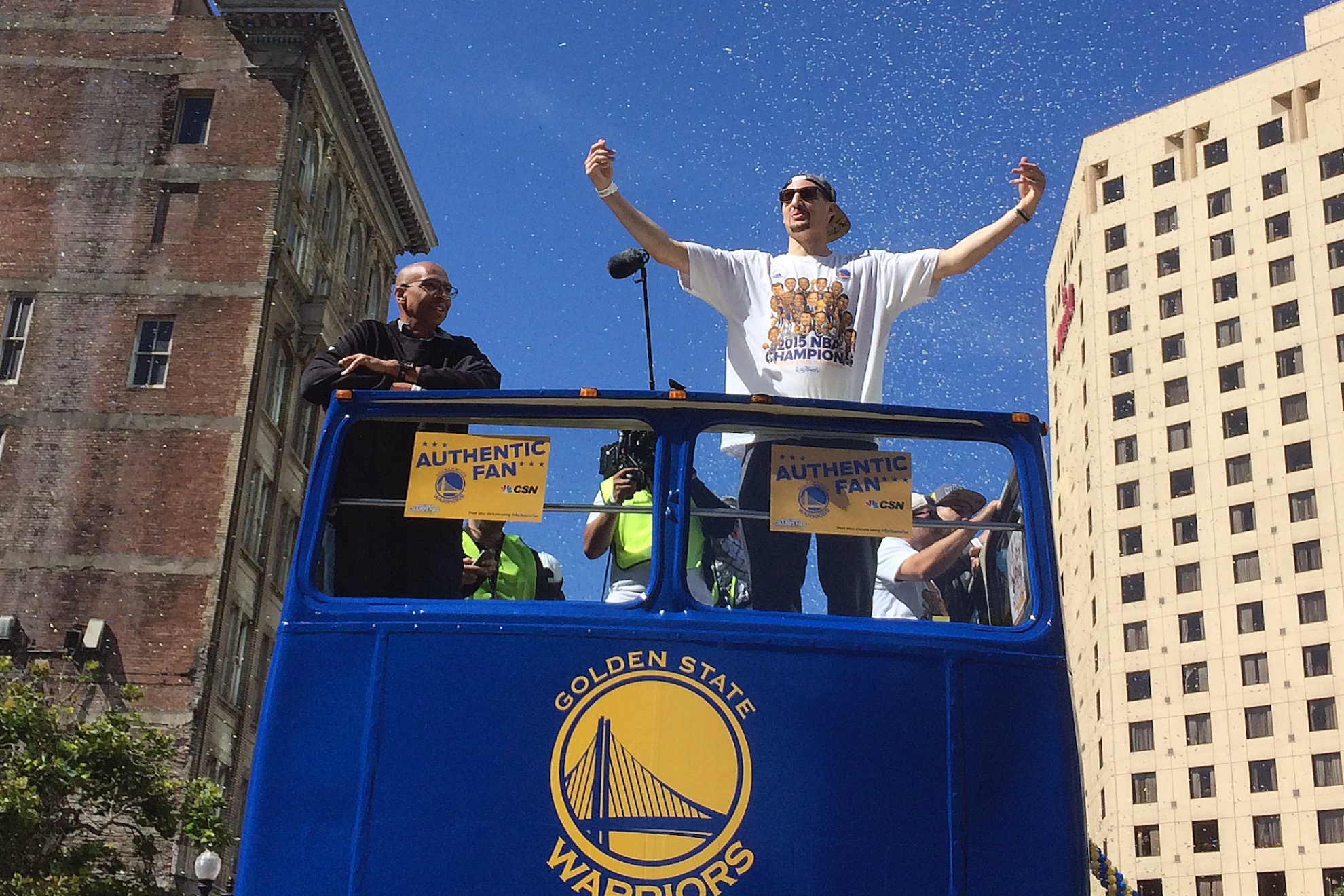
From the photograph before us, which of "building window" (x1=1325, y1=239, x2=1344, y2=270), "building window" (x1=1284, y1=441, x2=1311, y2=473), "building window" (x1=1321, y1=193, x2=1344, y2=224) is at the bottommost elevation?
"building window" (x1=1284, y1=441, x2=1311, y2=473)

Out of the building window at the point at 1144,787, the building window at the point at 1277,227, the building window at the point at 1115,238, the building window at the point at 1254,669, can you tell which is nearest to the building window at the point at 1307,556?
the building window at the point at 1254,669

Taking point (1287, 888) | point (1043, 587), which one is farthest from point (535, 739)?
point (1287, 888)

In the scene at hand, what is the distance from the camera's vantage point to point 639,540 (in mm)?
5711

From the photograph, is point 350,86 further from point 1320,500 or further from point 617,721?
point 1320,500

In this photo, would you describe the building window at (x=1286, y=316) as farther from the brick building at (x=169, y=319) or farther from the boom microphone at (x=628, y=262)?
the boom microphone at (x=628, y=262)

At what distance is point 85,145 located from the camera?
3484cm

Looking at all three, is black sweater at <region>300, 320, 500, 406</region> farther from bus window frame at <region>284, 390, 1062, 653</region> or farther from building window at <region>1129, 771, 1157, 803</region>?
building window at <region>1129, 771, 1157, 803</region>

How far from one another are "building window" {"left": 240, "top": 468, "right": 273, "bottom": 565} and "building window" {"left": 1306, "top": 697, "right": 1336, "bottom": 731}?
47.2m

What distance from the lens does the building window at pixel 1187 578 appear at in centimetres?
6844

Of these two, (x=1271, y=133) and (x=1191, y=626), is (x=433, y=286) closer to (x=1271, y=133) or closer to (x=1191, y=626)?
(x=1191, y=626)

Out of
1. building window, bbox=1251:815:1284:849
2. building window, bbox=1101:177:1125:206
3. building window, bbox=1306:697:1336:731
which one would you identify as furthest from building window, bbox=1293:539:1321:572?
building window, bbox=1101:177:1125:206

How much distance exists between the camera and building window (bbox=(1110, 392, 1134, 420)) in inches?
2921

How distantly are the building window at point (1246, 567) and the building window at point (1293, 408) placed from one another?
247 inches

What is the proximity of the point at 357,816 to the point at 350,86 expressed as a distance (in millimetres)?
34544
